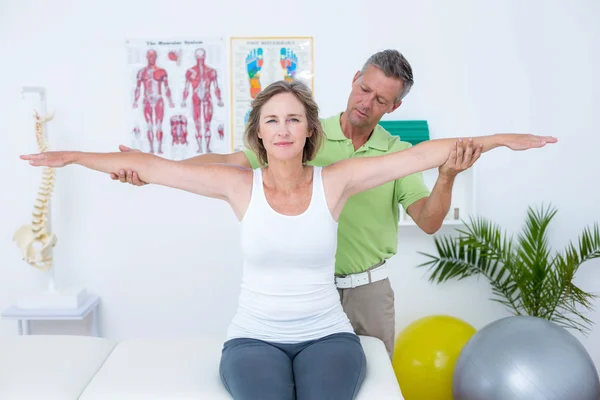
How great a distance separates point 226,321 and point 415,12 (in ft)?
6.23

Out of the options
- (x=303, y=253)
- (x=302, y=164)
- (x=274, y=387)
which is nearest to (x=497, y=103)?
(x=302, y=164)

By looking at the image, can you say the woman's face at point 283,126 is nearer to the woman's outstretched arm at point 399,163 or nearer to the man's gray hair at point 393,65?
the woman's outstretched arm at point 399,163

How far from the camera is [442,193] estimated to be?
6.73 ft

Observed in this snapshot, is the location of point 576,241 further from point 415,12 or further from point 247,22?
point 247,22

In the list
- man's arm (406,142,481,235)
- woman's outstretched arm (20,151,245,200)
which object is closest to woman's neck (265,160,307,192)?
woman's outstretched arm (20,151,245,200)

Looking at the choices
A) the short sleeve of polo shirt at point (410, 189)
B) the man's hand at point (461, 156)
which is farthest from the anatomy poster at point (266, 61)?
the man's hand at point (461, 156)

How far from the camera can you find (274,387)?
1.66m

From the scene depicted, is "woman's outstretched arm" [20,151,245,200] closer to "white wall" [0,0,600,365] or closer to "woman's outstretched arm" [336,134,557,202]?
"woman's outstretched arm" [336,134,557,202]

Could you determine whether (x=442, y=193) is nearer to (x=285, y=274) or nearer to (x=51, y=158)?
(x=285, y=274)

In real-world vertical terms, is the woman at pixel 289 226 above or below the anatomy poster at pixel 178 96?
below

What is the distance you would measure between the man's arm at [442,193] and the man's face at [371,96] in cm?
34

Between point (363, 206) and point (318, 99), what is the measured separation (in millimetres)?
1171

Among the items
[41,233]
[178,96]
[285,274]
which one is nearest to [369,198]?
[285,274]

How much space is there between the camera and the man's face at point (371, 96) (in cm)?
222
